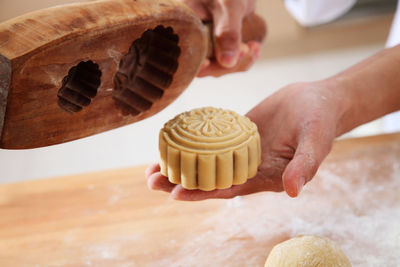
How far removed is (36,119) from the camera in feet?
4.05

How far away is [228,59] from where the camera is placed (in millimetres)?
1827

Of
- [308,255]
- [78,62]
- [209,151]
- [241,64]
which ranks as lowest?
[308,255]

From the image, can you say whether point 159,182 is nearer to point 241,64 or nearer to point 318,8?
point 241,64

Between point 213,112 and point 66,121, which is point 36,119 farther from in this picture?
point 213,112

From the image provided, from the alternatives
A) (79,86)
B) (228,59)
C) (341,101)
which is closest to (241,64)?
(228,59)

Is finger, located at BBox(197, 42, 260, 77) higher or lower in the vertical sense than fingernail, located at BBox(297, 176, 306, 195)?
lower

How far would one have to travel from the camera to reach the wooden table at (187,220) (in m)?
1.51

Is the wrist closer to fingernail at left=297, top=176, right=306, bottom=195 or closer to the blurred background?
fingernail at left=297, top=176, right=306, bottom=195

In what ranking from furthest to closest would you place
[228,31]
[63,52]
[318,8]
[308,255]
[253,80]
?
1. [253,80]
2. [318,8]
3. [228,31]
4. [308,255]
5. [63,52]

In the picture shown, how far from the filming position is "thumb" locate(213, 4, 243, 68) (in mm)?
1758

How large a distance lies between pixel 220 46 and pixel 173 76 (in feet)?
1.06

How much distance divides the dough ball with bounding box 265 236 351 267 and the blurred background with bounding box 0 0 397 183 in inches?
70.0

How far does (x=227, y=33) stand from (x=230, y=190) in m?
0.62

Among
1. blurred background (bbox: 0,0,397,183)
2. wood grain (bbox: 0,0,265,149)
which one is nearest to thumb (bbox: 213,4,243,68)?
wood grain (bbox: 0,0,265,149)
